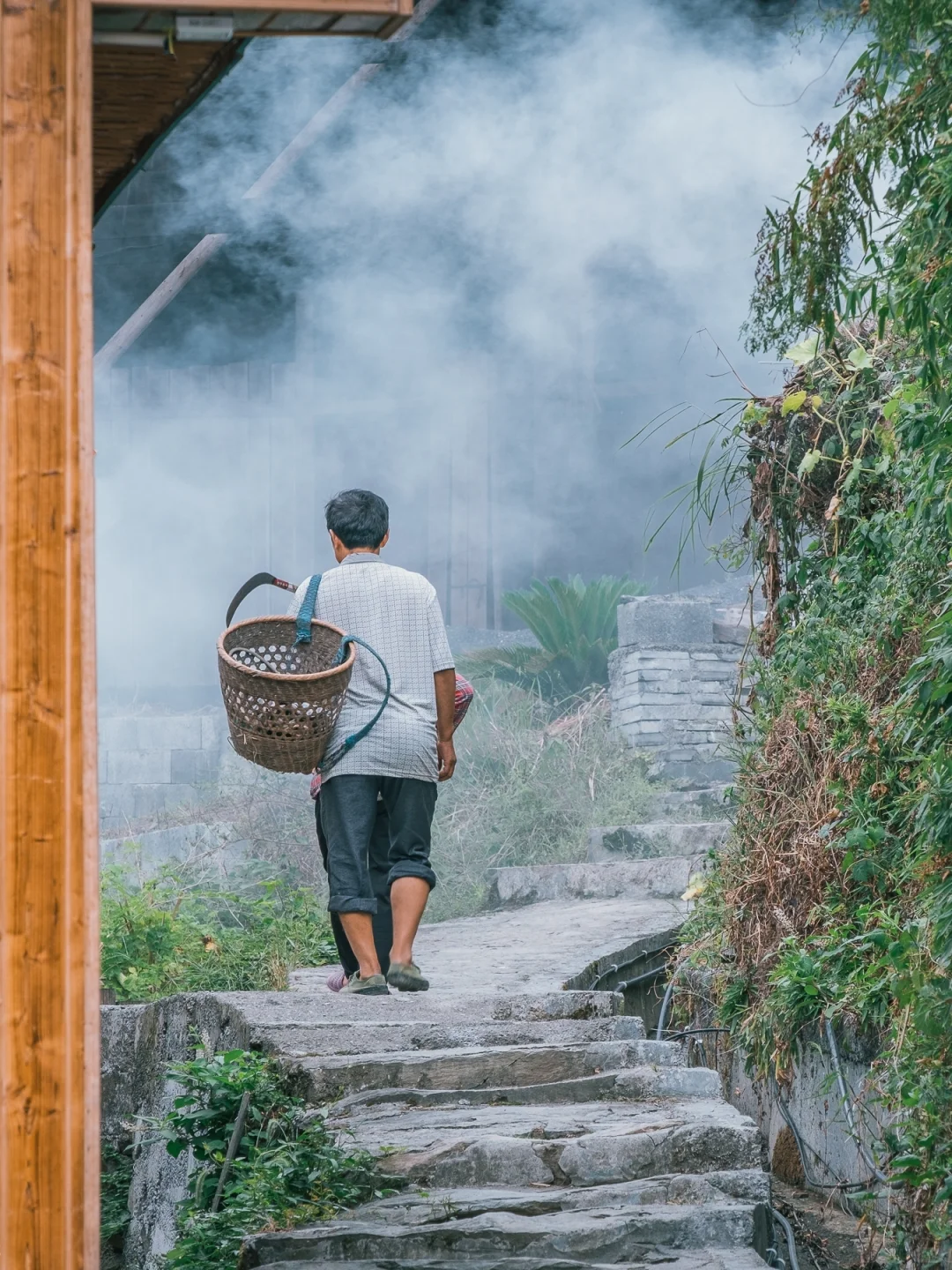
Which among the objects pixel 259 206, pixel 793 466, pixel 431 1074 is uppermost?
pixel 259 206

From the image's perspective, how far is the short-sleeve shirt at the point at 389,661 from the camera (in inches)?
195

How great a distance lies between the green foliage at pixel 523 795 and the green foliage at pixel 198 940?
2.16 m

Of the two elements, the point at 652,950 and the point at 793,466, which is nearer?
the point at 793,466

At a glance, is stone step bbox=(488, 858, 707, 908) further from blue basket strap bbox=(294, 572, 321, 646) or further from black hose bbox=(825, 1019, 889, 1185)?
black hose bbox=(825, 1019, 889, 1185)

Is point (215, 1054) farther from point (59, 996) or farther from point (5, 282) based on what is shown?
point (5, 282)

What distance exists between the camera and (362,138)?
35.3 feet

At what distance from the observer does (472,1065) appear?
13.6ft

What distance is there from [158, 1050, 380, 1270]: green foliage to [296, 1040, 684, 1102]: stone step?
117 millimetres

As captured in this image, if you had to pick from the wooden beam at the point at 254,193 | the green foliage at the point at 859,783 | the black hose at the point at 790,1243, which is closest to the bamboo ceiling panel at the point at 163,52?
the green foliage at the point at 859,783

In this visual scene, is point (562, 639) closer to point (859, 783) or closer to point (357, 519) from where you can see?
point (357, 519)

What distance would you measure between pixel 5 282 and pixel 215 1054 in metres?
2.77

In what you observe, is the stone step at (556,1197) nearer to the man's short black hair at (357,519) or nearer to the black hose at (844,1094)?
the black hose at (844,1094)

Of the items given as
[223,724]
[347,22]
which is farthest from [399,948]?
[223,724]

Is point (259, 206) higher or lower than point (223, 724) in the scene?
higher
